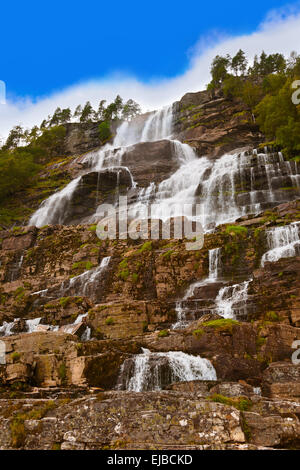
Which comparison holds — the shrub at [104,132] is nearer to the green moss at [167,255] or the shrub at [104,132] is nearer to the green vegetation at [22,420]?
the green moss at [167,255]

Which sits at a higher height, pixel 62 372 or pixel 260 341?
pixel 260 341

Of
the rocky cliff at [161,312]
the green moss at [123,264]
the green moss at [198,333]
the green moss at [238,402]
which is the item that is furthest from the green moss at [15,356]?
the green moss at [123,264]

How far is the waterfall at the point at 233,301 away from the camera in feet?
59.1

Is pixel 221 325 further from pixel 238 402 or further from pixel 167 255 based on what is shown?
pixel 167 255

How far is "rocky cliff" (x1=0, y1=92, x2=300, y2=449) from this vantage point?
632 centimetres

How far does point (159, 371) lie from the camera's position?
12891mm

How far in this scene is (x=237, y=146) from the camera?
5125 cm

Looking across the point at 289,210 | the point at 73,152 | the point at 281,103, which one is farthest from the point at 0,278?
the point at 73,152

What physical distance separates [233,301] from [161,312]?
3765 millimetres

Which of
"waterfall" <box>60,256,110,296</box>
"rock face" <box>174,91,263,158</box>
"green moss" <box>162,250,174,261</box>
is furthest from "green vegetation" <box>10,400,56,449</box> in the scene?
"rock face" <box>174,91,263,158</box>

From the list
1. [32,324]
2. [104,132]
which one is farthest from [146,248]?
[104,132]

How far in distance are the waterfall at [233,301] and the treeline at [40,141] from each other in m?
44.9

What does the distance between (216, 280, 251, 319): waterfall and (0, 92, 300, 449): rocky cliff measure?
0.08 meters

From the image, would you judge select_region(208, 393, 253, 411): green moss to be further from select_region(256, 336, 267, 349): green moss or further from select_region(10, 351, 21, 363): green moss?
select_region(10, 351, 21, 363): green moss
